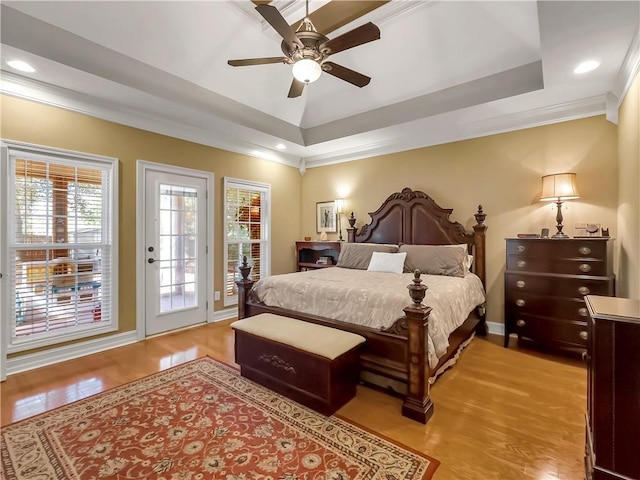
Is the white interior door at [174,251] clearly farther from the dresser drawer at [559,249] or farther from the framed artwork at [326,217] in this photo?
the dresser drawer at [559,249]

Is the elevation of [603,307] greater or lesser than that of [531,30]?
lesser

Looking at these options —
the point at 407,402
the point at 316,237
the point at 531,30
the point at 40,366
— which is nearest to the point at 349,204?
the point at 316,237

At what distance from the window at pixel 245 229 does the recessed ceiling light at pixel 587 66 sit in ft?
13.3

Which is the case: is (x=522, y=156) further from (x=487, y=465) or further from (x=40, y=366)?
(x=40, y=366)

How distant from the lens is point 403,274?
354cm

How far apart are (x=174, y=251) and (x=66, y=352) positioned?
1492 millimetres

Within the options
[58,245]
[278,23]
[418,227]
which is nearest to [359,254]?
[418,227]

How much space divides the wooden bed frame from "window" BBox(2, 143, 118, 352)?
1600 mm

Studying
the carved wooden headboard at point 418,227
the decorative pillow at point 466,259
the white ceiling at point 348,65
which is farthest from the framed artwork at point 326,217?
the decorative pillow at point 466,259

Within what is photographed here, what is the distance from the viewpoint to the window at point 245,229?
4.61 metres

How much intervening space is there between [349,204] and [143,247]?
315 centimetres

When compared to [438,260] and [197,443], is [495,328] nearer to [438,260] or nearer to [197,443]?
[438,260]

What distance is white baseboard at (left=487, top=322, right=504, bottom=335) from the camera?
3.75m

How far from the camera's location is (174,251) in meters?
3.96
